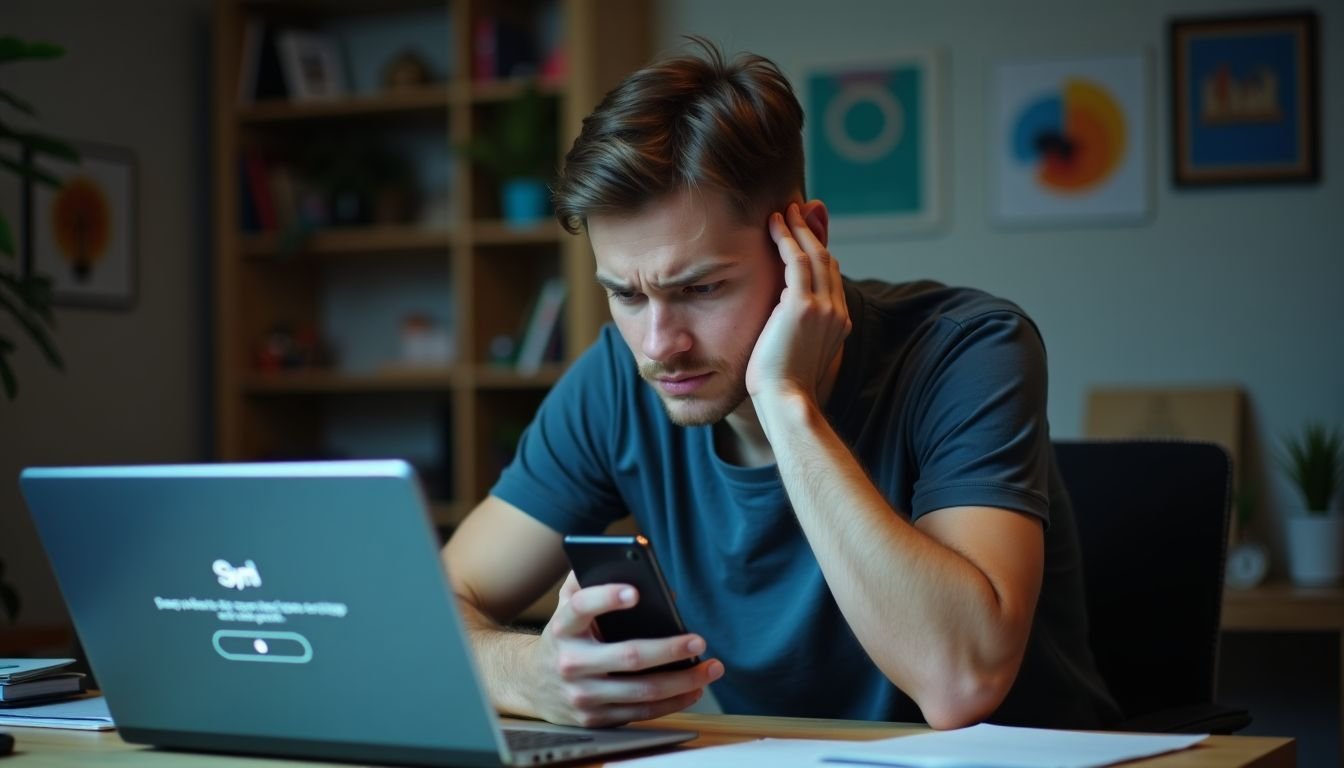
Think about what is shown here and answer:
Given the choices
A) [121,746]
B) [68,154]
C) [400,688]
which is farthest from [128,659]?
[68,154]

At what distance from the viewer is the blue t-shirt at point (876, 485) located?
1503 mm

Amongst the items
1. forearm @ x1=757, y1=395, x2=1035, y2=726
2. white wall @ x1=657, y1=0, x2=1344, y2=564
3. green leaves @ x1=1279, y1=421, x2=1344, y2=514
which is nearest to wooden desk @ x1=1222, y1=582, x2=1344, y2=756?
green leaves @ x1=1279, y1=421, x2=1344, y2=514

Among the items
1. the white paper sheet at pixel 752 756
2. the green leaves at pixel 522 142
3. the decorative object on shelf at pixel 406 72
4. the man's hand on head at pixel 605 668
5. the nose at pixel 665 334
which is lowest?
the white paper sheet at pixel 752 756

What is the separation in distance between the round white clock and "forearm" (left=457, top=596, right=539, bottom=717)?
2.17m

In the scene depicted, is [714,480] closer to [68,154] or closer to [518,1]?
[68,154]

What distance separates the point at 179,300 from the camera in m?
4.21

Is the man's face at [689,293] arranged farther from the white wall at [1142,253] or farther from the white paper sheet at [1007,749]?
the white wall at [1142,253]

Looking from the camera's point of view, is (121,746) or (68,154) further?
(68,154)

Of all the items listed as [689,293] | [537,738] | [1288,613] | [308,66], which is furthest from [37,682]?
[308,66]

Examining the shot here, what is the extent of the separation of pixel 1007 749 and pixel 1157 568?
35.2 inches

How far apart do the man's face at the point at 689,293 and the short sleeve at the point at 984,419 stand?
0.20 m

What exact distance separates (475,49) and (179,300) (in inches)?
43.9

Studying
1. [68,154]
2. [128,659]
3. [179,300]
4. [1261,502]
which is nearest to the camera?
[128,659]

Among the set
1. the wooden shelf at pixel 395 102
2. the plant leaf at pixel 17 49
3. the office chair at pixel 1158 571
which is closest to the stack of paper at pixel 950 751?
the office chair at pixel 1158 571
